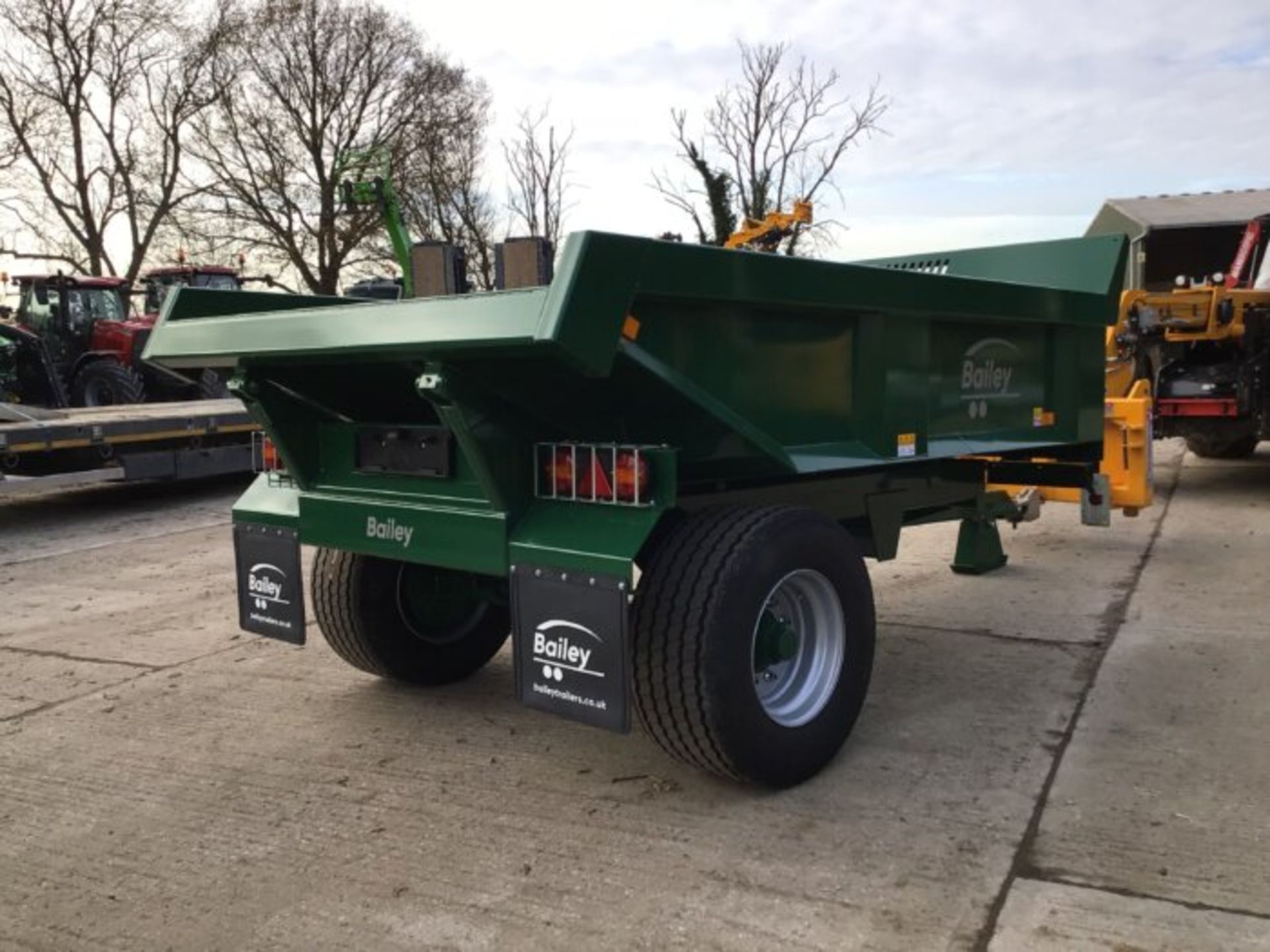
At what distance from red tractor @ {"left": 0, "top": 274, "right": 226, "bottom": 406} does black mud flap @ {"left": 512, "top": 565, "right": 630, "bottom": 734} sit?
12.4 meters

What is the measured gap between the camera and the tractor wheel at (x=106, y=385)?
1402cm

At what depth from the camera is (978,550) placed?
6258 mm

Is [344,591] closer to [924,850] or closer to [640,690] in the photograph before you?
[640,690]

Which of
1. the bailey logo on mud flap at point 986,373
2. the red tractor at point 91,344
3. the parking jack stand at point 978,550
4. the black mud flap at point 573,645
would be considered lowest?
the parking jack stand at point 978,550

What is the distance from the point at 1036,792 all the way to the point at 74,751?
3227 mm

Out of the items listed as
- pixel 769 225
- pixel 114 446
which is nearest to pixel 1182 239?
pixel 769 225

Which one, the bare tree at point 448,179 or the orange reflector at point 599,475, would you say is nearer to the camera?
the orange reflector at point 599,475

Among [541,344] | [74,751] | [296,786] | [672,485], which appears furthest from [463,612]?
[541,344]

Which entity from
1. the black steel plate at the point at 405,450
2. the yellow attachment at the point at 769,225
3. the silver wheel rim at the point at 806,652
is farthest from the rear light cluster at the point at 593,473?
the yellow attachment at the point at 769,225

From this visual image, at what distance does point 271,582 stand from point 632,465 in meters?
1.64

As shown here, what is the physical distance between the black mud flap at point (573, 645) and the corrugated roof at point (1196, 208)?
533 inches

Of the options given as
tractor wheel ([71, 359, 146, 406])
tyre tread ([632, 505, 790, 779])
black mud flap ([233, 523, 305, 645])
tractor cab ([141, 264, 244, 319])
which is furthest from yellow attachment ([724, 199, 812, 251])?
tyre tread ([632, 505, 790, 779])

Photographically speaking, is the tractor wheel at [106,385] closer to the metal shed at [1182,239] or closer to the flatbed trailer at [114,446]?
the flatbed trailer at [114,446]

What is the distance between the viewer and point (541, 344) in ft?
8.38
